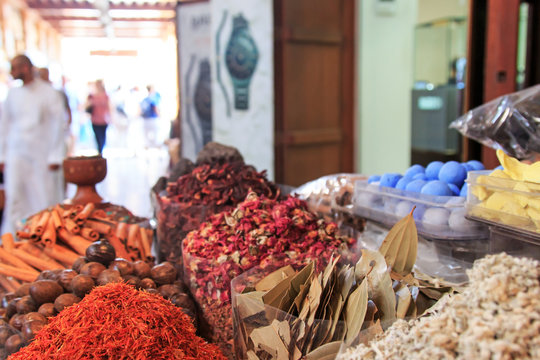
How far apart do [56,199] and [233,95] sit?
1643 millimetres

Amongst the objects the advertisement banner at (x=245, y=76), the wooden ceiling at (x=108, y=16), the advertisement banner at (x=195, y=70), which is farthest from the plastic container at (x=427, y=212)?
the wooden ceiling at (x=108, y=16)

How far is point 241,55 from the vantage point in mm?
3301

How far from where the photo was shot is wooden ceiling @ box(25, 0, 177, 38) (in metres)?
9.95

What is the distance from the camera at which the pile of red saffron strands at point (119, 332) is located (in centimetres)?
68

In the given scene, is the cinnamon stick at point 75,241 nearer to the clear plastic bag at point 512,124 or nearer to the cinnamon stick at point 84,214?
the cinnamon stick at point 84,214

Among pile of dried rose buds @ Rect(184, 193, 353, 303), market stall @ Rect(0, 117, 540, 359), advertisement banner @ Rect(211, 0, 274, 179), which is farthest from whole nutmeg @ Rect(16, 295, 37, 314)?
advertisement banner @ Rect(211, 0, 274, 179)

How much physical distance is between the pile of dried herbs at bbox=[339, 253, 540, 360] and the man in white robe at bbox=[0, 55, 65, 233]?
354 centimetres

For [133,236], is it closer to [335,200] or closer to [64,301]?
[64,301]

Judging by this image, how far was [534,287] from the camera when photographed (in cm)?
53

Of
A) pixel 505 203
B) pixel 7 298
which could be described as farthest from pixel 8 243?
pixel 505 203

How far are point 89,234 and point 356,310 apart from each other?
856mm

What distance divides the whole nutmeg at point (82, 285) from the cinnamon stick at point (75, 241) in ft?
1.09

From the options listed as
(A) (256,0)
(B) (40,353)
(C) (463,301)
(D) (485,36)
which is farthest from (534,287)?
(A) (256,0)

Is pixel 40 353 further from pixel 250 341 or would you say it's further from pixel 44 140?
pixel 44 140
